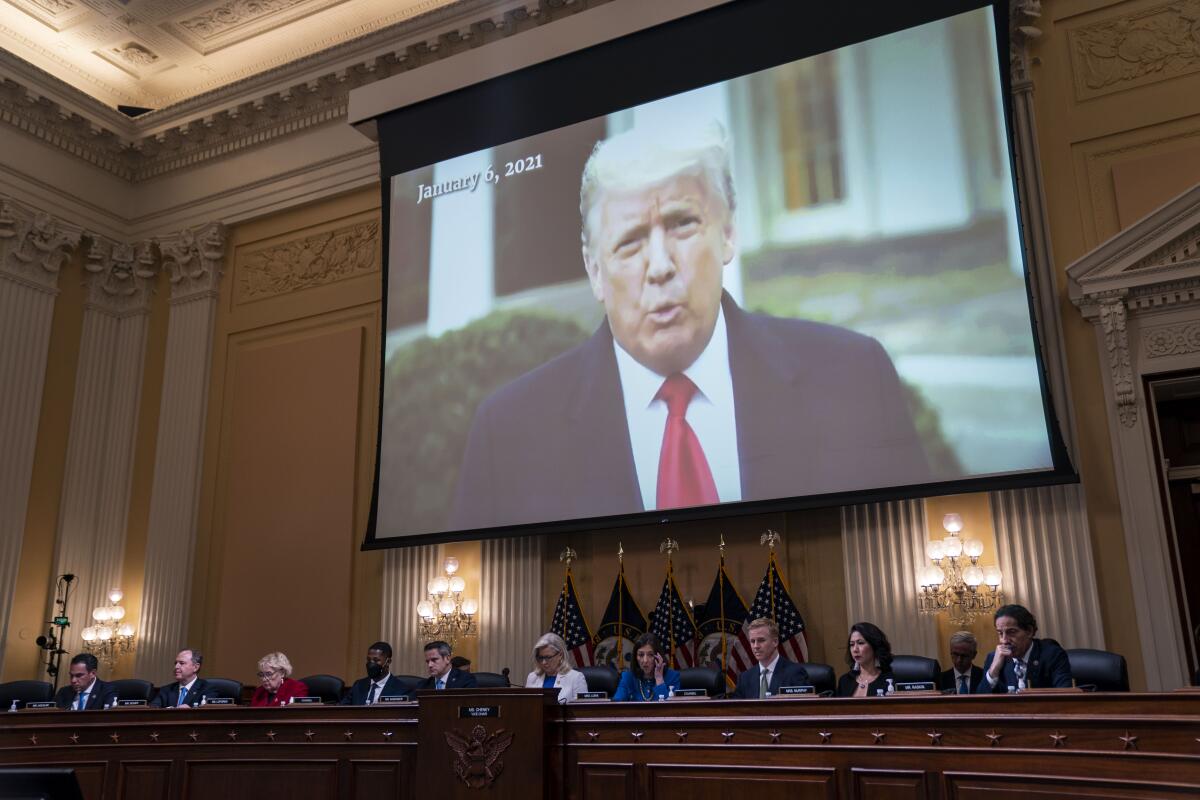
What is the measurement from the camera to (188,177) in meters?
12.1

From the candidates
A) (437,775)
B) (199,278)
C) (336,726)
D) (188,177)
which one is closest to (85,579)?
(199,278)

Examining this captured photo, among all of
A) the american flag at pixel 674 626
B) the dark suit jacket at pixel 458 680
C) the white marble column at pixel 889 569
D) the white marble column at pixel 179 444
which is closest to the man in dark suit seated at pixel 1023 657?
the white marble column at pixel 889 569

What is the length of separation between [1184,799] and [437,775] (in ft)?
10.8

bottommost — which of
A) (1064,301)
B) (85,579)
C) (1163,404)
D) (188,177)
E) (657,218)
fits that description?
(85,579)

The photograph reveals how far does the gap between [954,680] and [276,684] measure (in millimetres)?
4316

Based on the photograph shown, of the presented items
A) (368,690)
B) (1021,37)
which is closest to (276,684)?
(368,690)

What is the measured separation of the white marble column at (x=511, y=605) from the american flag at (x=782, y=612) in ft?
6.12

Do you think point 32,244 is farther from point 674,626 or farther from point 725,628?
point 725,628

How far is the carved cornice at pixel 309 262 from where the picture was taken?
10.8 metres

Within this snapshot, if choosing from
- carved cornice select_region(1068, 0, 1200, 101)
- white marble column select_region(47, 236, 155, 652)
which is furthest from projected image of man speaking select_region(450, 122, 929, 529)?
white marble column select_region(47, 236, 155, 652)

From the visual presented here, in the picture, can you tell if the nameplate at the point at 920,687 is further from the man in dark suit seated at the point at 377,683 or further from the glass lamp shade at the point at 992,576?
the man in dark suit seated at the point at 377,683

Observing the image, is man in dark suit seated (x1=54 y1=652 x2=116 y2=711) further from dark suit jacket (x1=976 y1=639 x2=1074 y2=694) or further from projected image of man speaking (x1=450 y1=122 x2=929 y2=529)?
dark suit jacket (x1=976 y1=639 x2=1074 y2=694)

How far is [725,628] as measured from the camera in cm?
782

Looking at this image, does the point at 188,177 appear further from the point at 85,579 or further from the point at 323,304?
the point at 85,579
